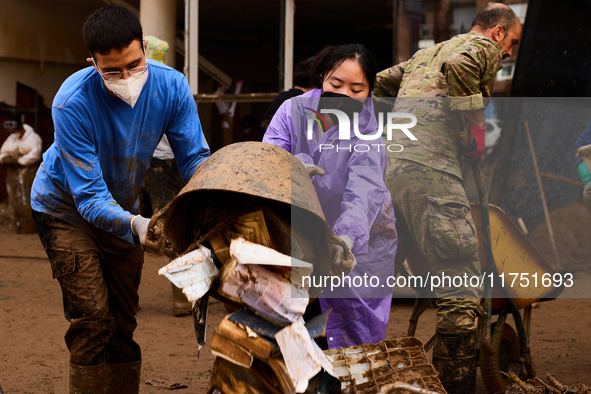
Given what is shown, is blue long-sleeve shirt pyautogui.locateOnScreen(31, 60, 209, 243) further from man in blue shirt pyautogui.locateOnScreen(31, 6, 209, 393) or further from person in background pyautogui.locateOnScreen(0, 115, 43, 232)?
person in background pyautogui.locateOnScreen(0, 115, 43, 232)

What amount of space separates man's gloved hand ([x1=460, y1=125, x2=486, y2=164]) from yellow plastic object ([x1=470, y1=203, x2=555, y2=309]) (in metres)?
0.27

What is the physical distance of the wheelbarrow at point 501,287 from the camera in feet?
11.2

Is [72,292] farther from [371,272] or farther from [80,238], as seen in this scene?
[371,272]

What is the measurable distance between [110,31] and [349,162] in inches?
40.3

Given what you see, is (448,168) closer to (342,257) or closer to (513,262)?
(513,262)

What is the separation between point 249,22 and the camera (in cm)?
1175

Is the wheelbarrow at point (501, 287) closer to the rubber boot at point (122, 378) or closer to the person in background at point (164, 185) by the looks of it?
the rubber boot at point (122, 378)

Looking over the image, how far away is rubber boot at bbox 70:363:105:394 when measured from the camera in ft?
8.77

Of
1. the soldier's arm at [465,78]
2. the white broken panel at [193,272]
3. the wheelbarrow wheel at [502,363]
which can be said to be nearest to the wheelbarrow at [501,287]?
the wheelbarrow wheel at [502,363]

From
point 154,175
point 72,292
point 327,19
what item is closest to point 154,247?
point 72,292

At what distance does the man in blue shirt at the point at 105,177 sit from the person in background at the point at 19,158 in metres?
8.12

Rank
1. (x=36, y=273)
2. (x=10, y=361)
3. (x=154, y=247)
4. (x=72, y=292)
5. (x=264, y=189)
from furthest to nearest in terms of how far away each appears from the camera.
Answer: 1. (x=36, y=273)
2. (x=10, y=361)
3. (x=72, y=292)
4. (x=154, y=247)
5. (x=264, y=189)

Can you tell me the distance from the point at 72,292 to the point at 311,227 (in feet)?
3.74

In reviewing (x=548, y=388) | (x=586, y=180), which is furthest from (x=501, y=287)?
(x=586, y=180)
